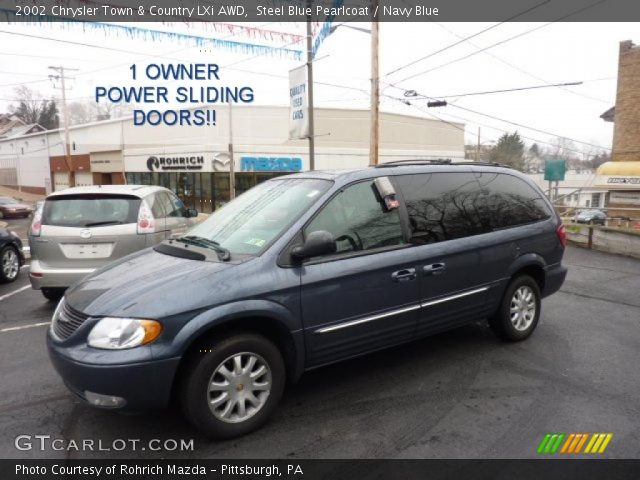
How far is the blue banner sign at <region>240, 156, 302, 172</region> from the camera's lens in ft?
93.6

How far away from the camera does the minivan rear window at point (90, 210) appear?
5.80 metres

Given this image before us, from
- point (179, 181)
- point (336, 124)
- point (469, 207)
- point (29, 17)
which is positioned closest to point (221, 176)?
point (179, 181)

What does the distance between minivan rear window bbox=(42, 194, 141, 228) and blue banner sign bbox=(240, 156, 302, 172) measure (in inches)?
901

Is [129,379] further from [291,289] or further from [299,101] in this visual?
[299,101]

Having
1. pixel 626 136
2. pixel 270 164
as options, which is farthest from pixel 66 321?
pixel 626 136

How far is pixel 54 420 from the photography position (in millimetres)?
3377

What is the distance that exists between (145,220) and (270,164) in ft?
77.5

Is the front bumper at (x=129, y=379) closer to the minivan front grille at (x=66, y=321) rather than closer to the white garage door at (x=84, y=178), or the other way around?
the minivan front grille at (x=66, y=321)

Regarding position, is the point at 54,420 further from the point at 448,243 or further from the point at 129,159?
the point at 129,159

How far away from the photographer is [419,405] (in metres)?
3.52

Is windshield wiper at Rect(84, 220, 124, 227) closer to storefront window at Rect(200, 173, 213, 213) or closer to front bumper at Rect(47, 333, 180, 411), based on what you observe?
front bumper at Rect(47, 333, 180, 411)

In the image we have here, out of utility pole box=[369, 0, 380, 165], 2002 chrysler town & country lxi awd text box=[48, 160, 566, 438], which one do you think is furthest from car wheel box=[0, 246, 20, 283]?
utility pole box=[369, 0, 380, 165]

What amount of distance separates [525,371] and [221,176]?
26.2 metres

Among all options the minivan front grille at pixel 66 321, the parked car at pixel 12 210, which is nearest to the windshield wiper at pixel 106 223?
the minivan front grille at pixel 66 321
